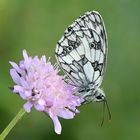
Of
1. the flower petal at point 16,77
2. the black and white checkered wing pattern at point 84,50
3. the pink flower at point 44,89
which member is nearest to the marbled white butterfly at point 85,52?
the black and white checkered wing pattern at point 84,50

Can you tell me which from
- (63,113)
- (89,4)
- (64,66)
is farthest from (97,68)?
(89,4)

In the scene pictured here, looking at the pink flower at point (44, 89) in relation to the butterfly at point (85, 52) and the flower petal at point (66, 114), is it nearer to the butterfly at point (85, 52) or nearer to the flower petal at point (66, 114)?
the flower petal at point (66, 114)

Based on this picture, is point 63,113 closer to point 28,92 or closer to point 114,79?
point 28,92

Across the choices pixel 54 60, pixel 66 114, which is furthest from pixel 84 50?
pixel 54 60

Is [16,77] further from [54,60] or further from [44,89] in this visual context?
[54,60]

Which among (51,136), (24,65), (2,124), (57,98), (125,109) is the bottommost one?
(125,109)

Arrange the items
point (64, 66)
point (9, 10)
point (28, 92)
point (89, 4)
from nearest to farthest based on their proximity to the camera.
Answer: point (28, 92)
point (64, 66)
point (9, 10)
point (89, 4)
